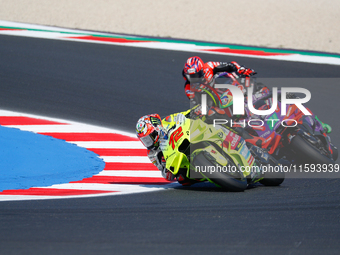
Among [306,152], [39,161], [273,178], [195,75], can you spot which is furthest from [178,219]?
[39,161]

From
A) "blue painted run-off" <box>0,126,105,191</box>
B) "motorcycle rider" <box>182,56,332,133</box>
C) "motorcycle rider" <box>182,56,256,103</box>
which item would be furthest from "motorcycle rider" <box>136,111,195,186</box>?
"blue painted run-off" <box>0,126,105,191</box>

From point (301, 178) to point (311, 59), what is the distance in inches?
263

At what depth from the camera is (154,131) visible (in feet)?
19.3

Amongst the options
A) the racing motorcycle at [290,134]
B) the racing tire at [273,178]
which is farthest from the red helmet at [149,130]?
the racing motorcycle at [290,134]

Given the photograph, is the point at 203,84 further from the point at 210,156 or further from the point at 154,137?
the point at 210,156

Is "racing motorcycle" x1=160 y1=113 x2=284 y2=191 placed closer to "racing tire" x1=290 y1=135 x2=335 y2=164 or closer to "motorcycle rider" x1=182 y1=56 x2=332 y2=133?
"motorcycle rider" x1=182 y1=56 x2=332 y2=133

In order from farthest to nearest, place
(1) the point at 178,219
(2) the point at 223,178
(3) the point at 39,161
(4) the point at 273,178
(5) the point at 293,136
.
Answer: (3) the point at 39,161, (5) the point at 293,136, (4) the point at 273,178, (2) the point at 223,178, (1) the point at 178,219

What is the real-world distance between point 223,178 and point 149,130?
91 cm

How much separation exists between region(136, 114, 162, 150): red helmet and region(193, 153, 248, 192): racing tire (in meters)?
0.52

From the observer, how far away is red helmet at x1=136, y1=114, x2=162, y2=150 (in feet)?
19.2

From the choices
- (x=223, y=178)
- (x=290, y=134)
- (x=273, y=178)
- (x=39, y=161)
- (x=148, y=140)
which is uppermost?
(x=148, y=140)

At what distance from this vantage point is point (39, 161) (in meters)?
7.37

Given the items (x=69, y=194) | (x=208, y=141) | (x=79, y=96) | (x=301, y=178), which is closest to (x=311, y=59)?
(x=79, y=96)

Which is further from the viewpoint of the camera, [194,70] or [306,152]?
[306,152]
